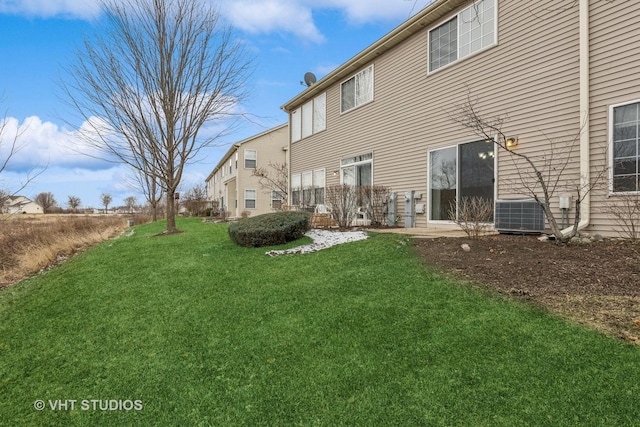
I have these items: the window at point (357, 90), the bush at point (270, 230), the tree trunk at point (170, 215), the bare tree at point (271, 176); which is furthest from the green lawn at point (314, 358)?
the bare tree at point (271, 176)

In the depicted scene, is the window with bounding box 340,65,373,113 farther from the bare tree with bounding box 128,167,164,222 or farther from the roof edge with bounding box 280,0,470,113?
the bare tree with bounding box 128,167,164,222

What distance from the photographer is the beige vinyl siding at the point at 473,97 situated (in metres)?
6.10

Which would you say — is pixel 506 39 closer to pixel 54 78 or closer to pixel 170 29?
pixel 170 29

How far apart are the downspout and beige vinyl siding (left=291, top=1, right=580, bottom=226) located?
0.17m

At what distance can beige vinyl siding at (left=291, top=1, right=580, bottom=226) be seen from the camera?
610 cm

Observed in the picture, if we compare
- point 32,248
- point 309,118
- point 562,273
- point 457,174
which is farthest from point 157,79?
point 562,273

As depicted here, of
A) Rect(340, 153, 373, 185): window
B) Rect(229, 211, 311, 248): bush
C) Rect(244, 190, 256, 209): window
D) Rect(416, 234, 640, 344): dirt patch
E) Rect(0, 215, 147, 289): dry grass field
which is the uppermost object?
Rect(340, 153, 373, 185): window

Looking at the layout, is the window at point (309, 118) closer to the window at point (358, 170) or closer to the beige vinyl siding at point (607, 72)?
the window at point (358, 170)

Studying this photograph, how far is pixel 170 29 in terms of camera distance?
980 centimetres

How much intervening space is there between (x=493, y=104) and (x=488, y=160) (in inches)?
46.2

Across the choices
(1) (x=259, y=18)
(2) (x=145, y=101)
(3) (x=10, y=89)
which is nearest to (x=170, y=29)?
(2) (x=145, y=101)

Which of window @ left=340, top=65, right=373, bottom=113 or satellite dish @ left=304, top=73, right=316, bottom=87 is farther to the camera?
satellite dish @ left=304, top=73, right=316, bottom=87

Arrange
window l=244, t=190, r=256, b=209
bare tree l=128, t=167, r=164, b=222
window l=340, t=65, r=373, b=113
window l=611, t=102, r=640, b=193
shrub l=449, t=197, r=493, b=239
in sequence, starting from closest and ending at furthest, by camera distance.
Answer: window l=611, t=102, r=640, b=193
shrub l=449, t=197, r=493, b=239
window l=340, t=65, r=373, b=113
window l=244, t=190, r=256, b=209
bare tree l=128, t=167, r=164, b=222

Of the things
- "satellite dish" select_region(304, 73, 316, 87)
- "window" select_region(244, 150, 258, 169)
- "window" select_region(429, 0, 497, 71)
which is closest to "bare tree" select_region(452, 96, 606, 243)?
"window" select_region(429, 0, 497, 71)
